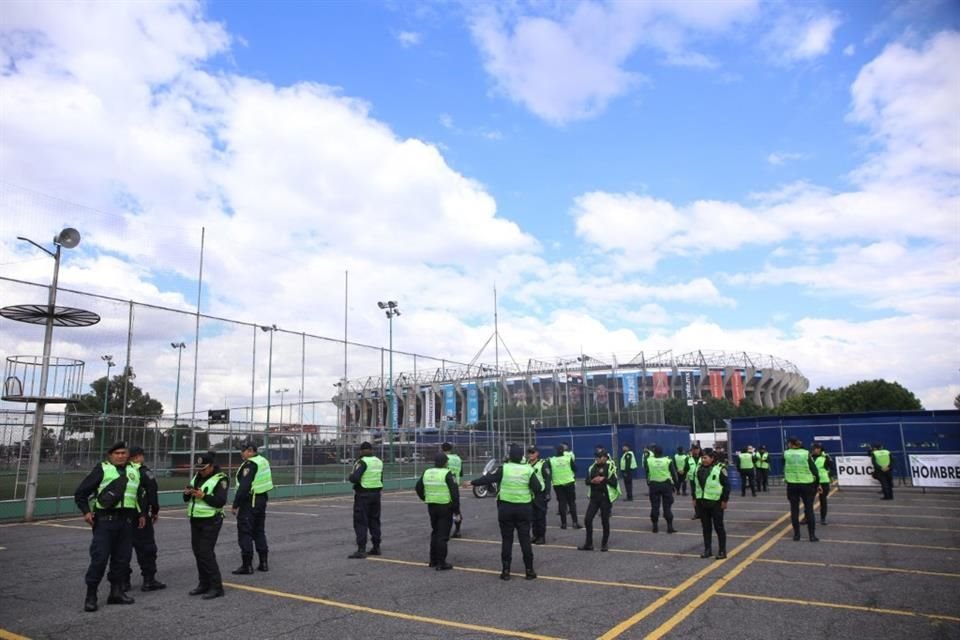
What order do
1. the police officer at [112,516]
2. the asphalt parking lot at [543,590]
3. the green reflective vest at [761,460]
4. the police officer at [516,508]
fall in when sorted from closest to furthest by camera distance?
the asphalt parking lot at [543,590]
the police officer at [112,516]
the police officer at [516,508]
the green reflective vest at [761,460]

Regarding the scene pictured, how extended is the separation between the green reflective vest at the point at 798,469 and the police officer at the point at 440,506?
640cm

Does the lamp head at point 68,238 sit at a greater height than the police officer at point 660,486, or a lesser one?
greater

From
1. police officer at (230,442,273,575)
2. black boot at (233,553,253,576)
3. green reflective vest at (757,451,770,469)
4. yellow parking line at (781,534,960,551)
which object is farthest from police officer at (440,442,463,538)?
green reflective vest at (757,451,770,469)

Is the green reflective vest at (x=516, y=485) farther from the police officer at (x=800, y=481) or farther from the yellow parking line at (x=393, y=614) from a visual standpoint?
the police officer at (x=800, y=481)

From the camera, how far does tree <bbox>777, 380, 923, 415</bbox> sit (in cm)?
6912

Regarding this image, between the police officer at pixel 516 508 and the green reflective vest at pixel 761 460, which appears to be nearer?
the police officer at pixel 516 508

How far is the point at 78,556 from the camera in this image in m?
11.3

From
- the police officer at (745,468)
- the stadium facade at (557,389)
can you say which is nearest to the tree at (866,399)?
the stadium facade at (557,389)

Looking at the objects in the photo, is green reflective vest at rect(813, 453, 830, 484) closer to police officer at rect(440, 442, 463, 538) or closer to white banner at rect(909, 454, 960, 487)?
police officer at rect(440, 442, 463, 538)

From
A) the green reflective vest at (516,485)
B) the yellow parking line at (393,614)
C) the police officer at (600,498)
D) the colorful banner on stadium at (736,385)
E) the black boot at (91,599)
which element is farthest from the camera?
the colorful banner on stadium at (736,385)

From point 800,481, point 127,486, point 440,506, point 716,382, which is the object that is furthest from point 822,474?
point 716,382

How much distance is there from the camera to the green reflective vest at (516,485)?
9.11 metres

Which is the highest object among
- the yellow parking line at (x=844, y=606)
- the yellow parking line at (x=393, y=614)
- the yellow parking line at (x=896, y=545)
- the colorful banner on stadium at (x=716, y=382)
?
the colorful banner on stadium at (x=716, y=382)

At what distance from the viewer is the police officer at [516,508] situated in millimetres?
8883
